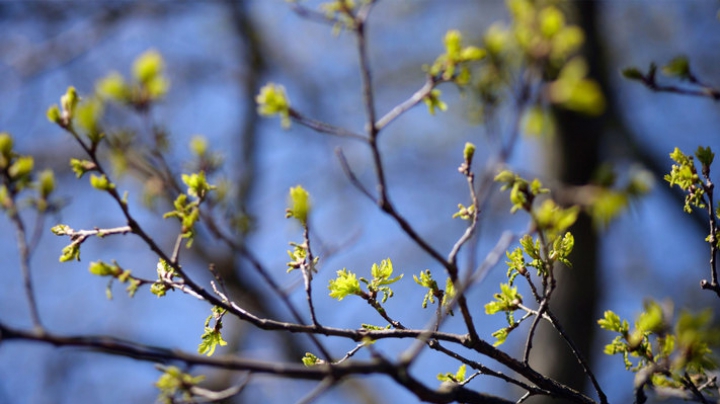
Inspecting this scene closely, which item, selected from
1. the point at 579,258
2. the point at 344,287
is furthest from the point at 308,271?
the point at 579,258

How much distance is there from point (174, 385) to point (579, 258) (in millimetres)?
2923

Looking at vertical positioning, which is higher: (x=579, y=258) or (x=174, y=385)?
(x=579, y=258)

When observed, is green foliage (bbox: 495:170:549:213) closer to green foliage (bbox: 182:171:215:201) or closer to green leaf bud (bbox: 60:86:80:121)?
green foliage (bbox: 182:171:215:201)

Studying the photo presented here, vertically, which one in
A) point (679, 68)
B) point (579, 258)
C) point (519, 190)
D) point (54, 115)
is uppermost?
point (579, 258)

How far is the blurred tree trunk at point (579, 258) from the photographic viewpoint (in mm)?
2943

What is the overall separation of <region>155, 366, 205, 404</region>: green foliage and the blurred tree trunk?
2.29m

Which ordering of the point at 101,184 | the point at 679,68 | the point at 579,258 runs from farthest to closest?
the point at 579,258
the point at 679,68
the point at 101,184

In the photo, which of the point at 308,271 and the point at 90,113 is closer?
the point at 90,113

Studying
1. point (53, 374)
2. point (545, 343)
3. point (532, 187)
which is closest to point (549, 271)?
point (532, 187)

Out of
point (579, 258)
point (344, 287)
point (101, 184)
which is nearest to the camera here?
point (101, 184)

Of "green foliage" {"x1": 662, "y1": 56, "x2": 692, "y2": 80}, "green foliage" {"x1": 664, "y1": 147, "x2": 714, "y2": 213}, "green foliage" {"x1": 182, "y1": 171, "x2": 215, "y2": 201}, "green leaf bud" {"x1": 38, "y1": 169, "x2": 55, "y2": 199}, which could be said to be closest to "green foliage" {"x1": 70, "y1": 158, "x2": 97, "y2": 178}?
"green leaf bud" {"x1": 38, "y1": 169, "x2": 55, "y2": 199}

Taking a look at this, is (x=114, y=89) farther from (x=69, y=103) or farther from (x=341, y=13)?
(x=341, y=13)

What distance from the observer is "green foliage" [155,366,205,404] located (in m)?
0.74

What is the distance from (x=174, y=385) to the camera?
2.46 ft
